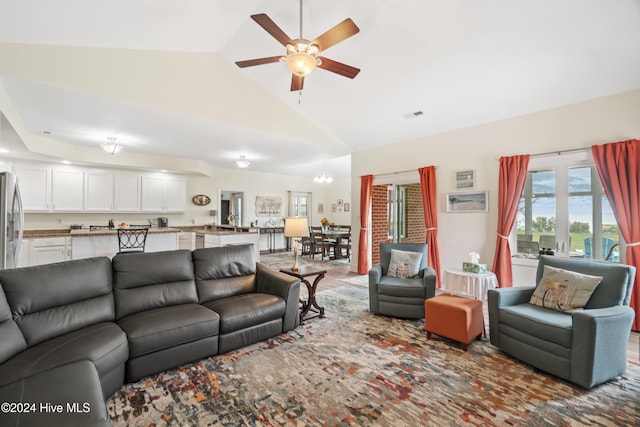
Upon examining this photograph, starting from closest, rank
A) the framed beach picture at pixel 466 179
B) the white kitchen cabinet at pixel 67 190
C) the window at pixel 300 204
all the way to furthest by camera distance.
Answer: the framed beach picture at pixel 466 179 < the white kitchen cabinet at pixel 67 190 < the window at pixel 300 204

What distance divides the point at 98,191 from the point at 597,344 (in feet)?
27.3

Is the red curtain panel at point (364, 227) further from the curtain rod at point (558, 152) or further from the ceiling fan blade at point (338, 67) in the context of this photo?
the ceiling fan blade at point (338, 67)

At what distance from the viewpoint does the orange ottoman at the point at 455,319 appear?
2.69 meters

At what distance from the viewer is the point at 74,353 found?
1759 mm

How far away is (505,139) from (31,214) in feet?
29.4

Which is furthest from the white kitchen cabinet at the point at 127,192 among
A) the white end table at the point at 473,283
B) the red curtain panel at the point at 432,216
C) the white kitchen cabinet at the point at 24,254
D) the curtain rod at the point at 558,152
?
the curtain rod at the point at 558,152

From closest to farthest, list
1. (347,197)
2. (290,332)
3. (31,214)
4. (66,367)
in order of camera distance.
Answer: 1. (66,367)
2. (290,332)
3. (31,214)
4. (347,197)

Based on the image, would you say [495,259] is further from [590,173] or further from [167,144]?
[167,144]

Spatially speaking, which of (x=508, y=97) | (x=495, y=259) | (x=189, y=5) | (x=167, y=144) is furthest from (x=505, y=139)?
(x=167, y=144)

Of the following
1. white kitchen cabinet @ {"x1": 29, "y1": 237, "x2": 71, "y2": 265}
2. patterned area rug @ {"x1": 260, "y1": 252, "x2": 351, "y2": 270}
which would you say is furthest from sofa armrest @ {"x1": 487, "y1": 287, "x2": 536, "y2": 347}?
white kitchen cabinet @ {"x1": 29, "y1": 237, "x2": 71, "y2": 265}

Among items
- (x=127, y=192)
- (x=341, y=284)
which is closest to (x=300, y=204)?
(x=127, y=192)

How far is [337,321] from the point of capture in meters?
3.41

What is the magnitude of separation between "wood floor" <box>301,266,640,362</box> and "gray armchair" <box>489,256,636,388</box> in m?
0.65

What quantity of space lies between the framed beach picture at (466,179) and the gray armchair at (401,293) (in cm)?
170
